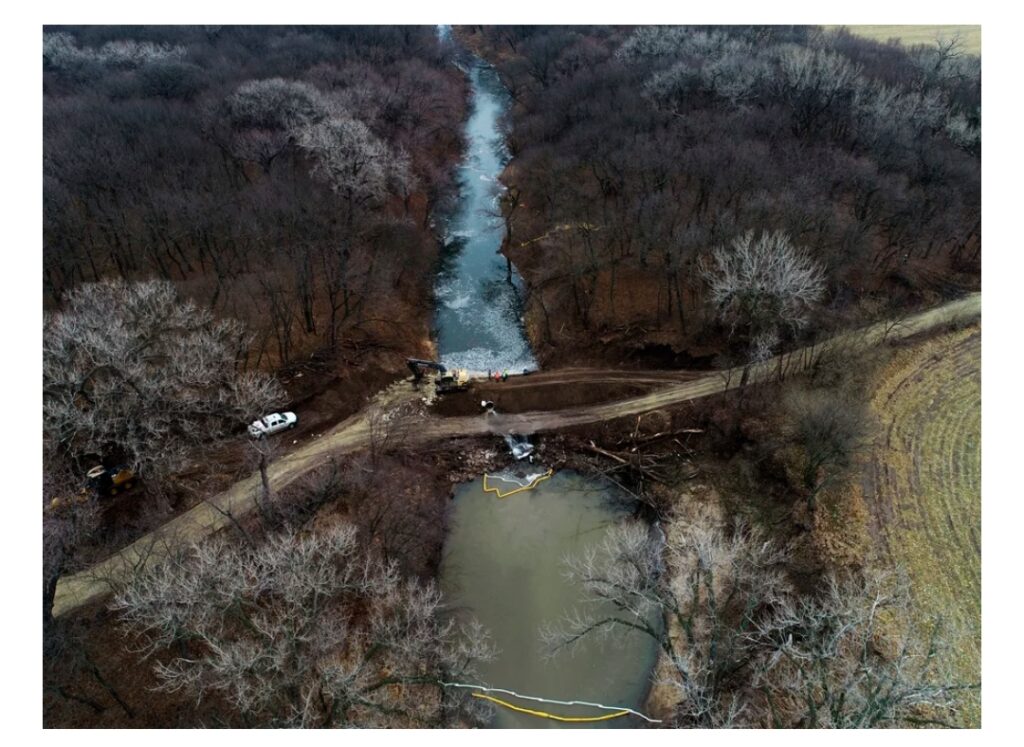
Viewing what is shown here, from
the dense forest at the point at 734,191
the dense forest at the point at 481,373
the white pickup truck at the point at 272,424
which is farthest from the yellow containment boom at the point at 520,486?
the white pickup truck at the point at 272,424

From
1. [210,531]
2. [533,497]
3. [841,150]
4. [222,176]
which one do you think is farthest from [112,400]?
[841,150]

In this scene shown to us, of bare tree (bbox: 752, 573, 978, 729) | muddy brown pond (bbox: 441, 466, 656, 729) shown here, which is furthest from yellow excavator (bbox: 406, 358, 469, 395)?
bare tree (bbox: 752, 573, 978, 729)

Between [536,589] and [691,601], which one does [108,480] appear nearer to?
[536,589]

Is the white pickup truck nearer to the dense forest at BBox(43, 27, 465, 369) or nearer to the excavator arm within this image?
the dense forest at BBox(43, 27, 465, 369)

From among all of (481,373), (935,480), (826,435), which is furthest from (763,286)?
(481,373)

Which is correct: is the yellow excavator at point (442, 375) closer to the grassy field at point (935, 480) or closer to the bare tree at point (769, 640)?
the bare tree at point (769, 640)

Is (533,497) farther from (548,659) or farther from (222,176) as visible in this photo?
(222,176)
